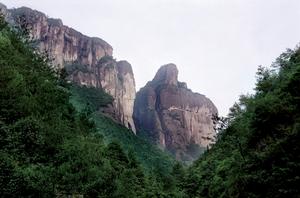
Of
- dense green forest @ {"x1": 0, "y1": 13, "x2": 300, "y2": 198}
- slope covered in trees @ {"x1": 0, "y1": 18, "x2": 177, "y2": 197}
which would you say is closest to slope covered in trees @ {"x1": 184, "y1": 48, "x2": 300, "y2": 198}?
dense green forest @ {"x1": 0, "y1": 13, "x2": 300, "y2": 198}

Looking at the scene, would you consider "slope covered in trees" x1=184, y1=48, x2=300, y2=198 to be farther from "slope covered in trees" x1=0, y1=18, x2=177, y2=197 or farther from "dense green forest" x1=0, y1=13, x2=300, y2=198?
"slope covered in trees" x1=0, y1=18, x2=177, y2=197

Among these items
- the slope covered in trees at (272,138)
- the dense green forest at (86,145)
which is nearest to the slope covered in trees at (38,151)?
the dense green forest at (86,145)

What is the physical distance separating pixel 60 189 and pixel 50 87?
46.8 feet

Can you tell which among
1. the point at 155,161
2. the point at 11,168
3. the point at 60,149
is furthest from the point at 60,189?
the point at 155,161

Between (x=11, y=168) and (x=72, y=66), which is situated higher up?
(x=72, y=66)

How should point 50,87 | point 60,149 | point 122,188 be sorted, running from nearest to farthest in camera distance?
point 60,149, point 122,188, point 50,87

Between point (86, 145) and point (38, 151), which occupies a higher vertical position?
point (86, 145)

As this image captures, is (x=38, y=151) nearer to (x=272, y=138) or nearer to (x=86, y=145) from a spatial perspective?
(x=86, y=145)

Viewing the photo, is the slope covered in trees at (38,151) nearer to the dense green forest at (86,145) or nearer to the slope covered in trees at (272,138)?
the dense green forest at (86,145)

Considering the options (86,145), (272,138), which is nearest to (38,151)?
(86,145)

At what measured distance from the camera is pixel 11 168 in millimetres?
22422

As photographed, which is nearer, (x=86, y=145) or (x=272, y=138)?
(x=272, y=138)

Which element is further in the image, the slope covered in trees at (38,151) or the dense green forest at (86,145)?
the dense green forest at (86,145)

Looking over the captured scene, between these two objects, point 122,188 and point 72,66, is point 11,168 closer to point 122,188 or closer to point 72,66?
point 122,188
